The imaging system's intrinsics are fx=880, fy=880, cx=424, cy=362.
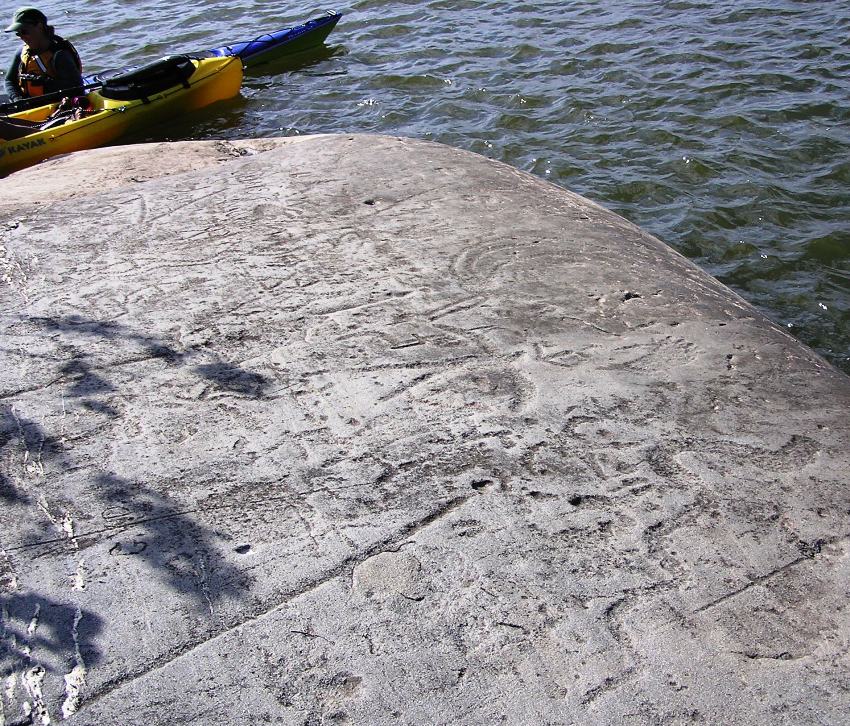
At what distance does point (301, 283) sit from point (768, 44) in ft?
25.3

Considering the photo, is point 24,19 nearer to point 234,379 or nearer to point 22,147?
point 22,147

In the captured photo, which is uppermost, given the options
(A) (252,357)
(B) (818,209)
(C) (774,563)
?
(A) (252,357)

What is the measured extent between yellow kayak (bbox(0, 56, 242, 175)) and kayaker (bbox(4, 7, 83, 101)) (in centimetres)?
33

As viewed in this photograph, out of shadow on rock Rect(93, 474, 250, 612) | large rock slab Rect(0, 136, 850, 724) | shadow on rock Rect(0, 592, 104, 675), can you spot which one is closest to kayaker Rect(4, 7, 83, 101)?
large rock slab Rect(0, 136, 850, 724)

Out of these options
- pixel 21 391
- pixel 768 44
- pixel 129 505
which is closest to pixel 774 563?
pixel 129 505

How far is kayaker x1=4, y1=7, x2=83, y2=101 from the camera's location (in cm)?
959

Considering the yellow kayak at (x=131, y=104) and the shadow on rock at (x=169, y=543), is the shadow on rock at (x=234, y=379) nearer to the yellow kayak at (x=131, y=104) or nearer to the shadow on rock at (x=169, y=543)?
the shadow on rock at (x=169, y=543)

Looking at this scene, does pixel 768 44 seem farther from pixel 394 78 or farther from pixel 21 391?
pixel 21 391

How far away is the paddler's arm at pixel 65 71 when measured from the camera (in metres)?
9.62

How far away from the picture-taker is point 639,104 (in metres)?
9.12

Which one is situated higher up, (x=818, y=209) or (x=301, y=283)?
(x=301, y=283)

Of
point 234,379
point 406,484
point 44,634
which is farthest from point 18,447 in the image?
point 406,484

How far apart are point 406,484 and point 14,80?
28.8 feet

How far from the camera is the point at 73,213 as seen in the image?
5680 mm
